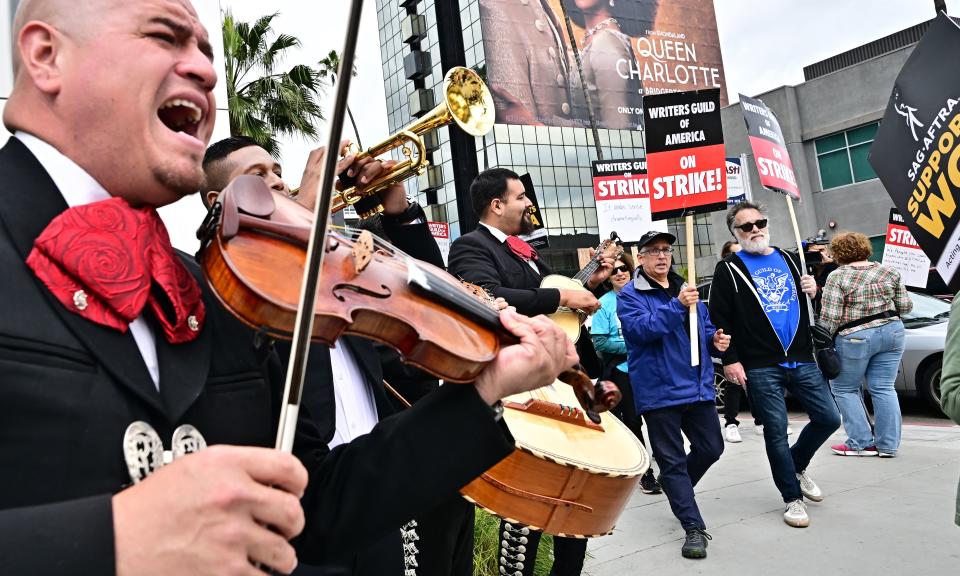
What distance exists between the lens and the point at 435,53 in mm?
48250

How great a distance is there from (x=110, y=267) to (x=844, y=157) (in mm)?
24802

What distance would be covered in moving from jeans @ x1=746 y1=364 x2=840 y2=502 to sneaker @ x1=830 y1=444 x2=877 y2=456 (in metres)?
2.02

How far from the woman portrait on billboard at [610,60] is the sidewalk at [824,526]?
31.7 meters

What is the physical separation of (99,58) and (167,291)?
1.31 ft

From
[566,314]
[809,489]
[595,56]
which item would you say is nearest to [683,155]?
[566,314]

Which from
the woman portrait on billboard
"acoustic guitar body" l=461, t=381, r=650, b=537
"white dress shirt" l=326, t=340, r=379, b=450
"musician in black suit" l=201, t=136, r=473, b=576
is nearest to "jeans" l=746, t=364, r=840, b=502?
"acoustic guitar body" l=461, t=381, r=650, b=537

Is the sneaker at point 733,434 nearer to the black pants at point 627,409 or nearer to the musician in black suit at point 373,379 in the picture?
the black pants at point 627,409

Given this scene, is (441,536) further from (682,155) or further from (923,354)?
(923,354)

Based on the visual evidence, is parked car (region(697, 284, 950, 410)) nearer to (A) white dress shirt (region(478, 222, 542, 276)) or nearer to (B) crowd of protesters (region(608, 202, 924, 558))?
(B) crowd of protesters (region(608, 202, 924, 558))

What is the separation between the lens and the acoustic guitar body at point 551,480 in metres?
2.64

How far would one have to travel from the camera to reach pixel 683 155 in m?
A: 6.09

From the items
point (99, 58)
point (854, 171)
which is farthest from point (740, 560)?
point (854, 171)

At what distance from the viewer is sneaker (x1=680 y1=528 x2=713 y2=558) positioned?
4.73 metres

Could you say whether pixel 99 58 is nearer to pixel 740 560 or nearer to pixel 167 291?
A: pixel 167 291
